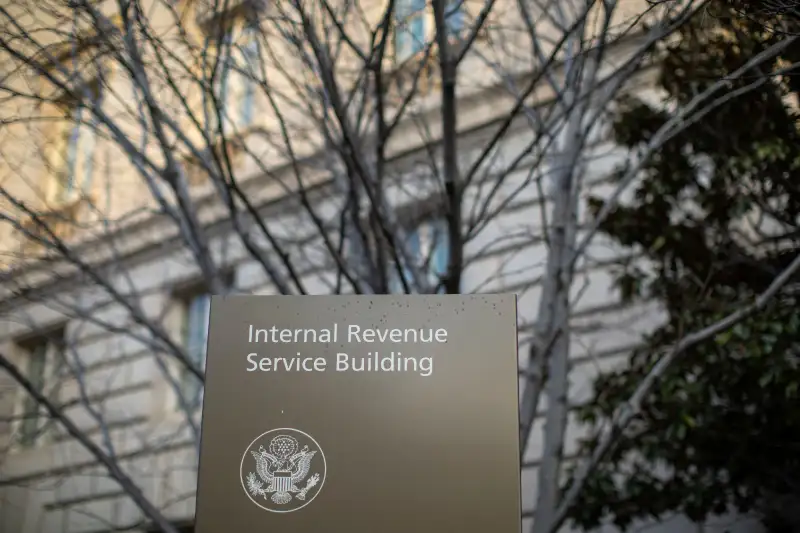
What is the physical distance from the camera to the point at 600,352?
8.07 meters

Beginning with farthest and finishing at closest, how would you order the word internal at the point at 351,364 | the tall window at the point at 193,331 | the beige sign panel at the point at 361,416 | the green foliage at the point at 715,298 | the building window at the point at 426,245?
1. the tall window at the point at 193,331
2. the building window at the point at 426,245
3. the green foliage at the point at 715,298
4. the word internal at the point at 351,364
5. the beige sign panel at the point at 361,416

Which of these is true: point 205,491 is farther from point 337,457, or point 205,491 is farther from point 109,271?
point 109,271

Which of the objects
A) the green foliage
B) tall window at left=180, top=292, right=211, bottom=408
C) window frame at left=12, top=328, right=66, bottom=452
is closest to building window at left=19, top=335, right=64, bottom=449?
window frame at left=12, top=328, right=66, bottom=452

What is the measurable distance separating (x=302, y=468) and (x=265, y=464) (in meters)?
0.13

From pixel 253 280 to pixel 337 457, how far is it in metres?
7.80

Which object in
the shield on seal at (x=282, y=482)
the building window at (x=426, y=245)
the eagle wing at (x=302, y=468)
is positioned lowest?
the shield on seal at (x=282, y=482)

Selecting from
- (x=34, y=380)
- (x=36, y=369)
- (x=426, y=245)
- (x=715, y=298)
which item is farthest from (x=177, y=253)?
(x=715, y=298)

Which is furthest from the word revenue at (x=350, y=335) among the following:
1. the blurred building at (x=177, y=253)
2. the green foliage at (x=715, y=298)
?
the blurred building at (x=177, y=253)

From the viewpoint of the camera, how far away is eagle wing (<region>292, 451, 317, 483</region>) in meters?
3.12

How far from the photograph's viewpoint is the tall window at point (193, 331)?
11089 mm

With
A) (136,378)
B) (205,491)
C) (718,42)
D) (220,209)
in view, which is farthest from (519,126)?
(205,491)

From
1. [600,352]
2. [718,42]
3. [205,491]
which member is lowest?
[205,491]

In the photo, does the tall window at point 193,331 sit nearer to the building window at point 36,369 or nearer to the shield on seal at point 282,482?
the building window at point 36,369

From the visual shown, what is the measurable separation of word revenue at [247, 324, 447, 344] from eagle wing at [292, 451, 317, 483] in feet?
1.29
